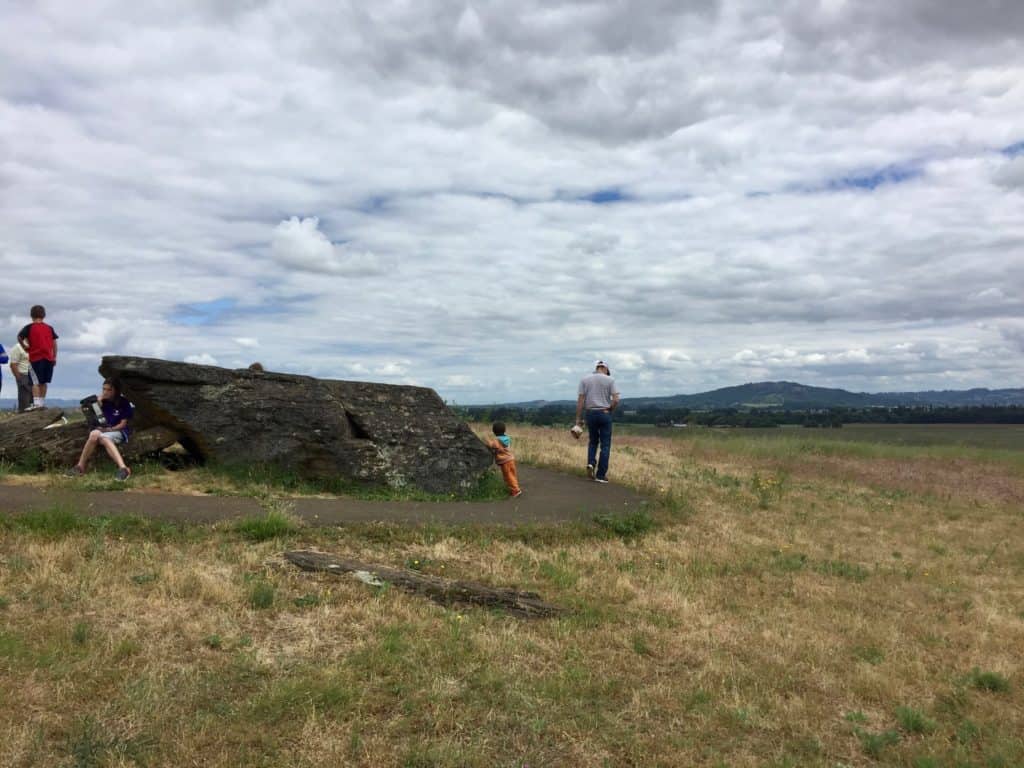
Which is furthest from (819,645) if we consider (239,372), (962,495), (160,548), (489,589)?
(962,495)

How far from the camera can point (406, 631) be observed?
572 cm

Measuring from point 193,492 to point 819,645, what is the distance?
805cm

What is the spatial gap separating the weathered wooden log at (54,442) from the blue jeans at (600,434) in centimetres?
719

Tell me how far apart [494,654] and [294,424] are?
677 cm

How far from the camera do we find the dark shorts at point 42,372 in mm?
13125

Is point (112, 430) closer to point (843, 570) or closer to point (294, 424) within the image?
point (294, 424)

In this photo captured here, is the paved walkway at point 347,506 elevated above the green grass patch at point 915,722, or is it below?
above

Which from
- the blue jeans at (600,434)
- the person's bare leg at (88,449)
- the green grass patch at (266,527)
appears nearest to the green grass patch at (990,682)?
the green grass patch at (266,527)

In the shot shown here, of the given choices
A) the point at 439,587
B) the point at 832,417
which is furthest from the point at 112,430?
the point at 832,417

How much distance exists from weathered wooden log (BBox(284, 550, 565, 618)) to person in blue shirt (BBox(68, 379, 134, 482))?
14.7ft

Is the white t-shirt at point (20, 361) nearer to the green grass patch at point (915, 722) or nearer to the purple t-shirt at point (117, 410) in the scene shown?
the purple t-shirt at point (117, 410)

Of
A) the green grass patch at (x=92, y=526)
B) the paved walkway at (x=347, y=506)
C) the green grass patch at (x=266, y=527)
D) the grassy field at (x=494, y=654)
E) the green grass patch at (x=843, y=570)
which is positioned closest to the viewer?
the grassy field at (x=494, y=654)

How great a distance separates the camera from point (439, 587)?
6.87 m

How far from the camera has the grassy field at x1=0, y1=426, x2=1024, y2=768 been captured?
414 centimetres
